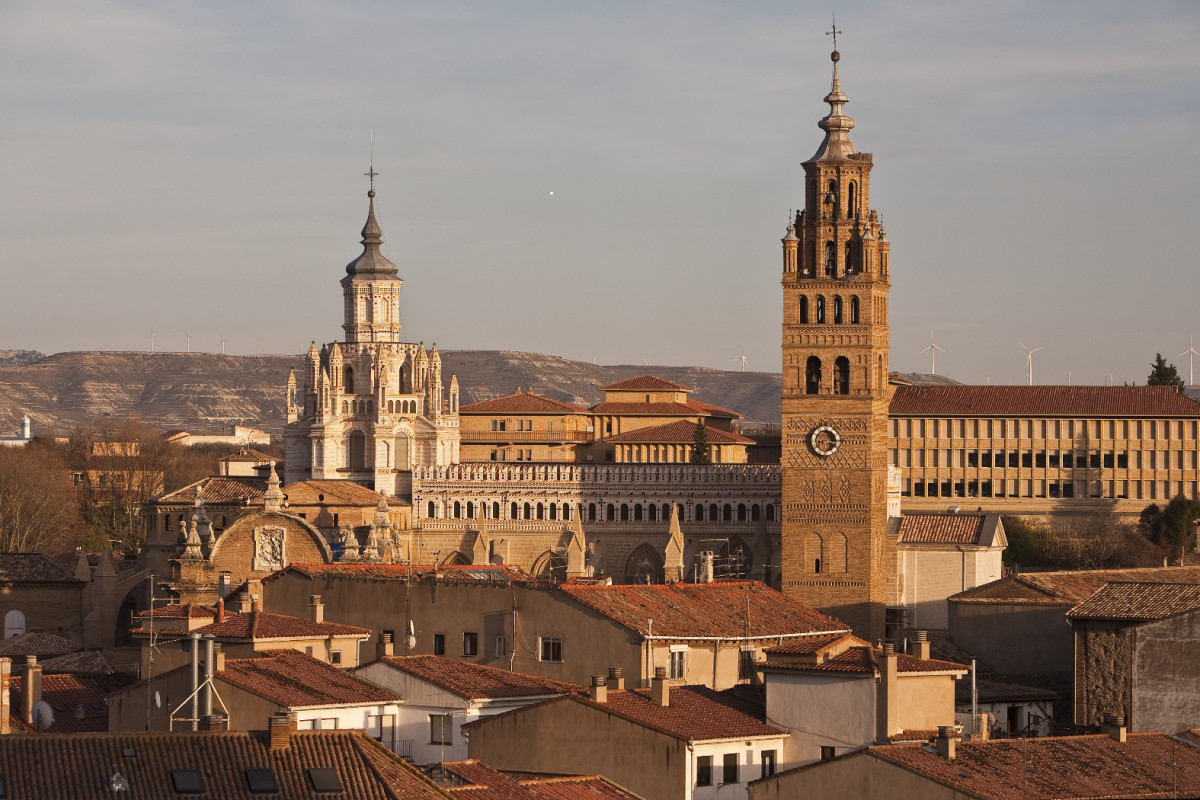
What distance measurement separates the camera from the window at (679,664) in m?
40.7

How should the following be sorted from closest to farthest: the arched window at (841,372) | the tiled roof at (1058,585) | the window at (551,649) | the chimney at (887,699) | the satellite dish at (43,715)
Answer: the chimney at (887,699)
the satellite dish at (43,715)
the window at (551,649)
the tiled roof at (1058,585)
the arched window at (841,372)

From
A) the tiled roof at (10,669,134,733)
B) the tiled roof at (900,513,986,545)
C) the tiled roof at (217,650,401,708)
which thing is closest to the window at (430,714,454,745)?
the tiled roof at (217,650,401,708)

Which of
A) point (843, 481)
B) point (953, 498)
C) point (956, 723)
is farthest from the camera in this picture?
point (953, 498)

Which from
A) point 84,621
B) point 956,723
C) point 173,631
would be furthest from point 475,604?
point 84,621

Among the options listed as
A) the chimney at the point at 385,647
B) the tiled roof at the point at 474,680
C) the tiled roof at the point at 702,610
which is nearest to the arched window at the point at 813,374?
the tiled roof at the point at 702,610

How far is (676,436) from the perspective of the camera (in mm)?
105500

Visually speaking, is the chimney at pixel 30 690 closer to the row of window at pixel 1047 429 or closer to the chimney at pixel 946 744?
the chimney at pixel 946 744

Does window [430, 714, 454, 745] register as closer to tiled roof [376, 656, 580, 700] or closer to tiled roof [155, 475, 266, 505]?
tiled roof [376, 656, 580, 700]

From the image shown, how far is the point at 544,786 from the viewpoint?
30969mm

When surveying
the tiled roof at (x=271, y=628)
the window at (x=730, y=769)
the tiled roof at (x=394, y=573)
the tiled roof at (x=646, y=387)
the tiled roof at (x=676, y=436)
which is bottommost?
the window at (x=730, y=769)

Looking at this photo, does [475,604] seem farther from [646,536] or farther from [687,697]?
[646,536]

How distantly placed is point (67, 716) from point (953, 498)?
2794 inches

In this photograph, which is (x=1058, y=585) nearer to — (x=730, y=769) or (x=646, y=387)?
(x=730, y=769)

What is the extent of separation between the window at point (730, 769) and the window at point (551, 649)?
25.1 ft
